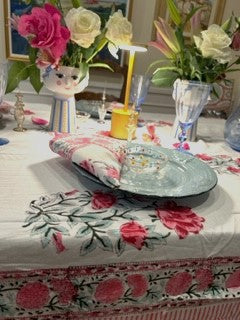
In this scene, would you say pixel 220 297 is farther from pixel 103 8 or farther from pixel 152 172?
pixel 103 8

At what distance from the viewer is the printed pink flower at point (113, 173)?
0.59 metres

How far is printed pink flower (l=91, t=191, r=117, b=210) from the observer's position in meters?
0.58

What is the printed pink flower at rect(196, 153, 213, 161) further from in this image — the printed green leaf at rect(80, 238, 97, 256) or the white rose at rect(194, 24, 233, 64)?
the printed green leaf at rect(80, 238, 97, 256)

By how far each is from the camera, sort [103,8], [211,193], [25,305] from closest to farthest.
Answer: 1. [25,305]
2. [211,193]
3. [103,8]

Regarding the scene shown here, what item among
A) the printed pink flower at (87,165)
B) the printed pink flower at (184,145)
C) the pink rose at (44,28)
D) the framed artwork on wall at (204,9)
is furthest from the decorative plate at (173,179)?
the framed artwork on wall at (204,9)

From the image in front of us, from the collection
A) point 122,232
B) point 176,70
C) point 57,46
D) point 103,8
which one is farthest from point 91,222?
point 103,8

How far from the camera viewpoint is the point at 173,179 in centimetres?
68

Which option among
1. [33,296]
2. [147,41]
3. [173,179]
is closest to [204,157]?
[173,179]

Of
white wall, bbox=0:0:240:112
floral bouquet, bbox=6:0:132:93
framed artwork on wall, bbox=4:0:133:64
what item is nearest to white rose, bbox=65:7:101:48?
floral bouquet, bbox=6:0:132:93

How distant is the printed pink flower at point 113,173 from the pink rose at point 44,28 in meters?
0.38

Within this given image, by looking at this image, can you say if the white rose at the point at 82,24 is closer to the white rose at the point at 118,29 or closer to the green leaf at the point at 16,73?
the white rose at the point at 118,29

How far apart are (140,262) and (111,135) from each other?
22.2 inches

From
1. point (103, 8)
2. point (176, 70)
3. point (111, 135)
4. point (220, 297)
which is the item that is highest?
point (103, 8)

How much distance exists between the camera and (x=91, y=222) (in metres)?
0.52
